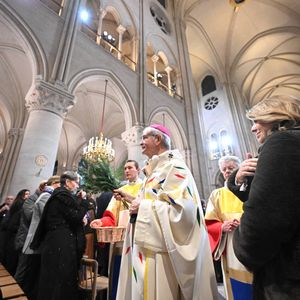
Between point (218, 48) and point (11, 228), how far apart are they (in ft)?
65.6

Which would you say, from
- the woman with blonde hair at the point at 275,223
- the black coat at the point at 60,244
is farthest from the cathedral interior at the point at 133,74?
the woman with blonde hair at the point at 275,223

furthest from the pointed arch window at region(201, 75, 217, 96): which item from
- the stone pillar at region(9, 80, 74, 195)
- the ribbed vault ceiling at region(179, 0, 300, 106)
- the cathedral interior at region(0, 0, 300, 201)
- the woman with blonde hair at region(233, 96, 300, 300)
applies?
the woman with blonde hair at region(233, 96, 300, 300)

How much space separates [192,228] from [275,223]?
669 millimetres

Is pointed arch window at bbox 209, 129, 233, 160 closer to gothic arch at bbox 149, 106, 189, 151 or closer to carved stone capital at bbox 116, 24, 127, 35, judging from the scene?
gothic arch at bbox 149, 106, 189, 151

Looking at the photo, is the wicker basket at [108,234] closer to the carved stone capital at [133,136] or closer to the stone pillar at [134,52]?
the carved stone capital at [133,136]

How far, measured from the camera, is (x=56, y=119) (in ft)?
16.5

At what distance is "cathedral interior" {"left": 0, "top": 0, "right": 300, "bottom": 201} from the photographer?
5.18 metres

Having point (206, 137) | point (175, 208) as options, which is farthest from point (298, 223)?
point (206, 137)

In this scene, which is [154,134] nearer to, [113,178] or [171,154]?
[171,154]

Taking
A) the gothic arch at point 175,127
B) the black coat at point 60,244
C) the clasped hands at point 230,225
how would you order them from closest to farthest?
1. the clasped hands at point 230,225
2. the black coat at point 60,244
3. the gothic arch at point 175,127

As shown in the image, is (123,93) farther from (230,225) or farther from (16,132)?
(230,225)

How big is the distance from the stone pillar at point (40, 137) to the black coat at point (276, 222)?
4.69 meters

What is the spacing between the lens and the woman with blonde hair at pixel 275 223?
70 centimetres

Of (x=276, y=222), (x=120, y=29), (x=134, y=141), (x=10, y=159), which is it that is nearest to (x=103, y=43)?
(x=120, y=29)
